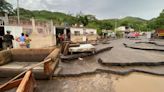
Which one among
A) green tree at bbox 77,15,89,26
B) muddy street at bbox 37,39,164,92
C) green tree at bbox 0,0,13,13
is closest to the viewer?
muddy street at bbox 37,39,164,92

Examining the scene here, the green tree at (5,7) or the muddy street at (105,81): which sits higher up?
the green tree at (5,7)

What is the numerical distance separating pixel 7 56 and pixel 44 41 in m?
7.55

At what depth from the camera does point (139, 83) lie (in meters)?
4.39

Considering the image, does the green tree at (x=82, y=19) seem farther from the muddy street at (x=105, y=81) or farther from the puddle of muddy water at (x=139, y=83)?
the puddle of muddy water at (x=139, y=83)

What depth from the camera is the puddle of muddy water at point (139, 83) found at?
13.0 ft

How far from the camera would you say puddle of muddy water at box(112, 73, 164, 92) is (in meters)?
3.96

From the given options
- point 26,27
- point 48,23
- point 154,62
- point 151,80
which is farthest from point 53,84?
point 48,23

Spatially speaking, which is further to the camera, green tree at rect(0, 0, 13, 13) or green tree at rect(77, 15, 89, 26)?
green tree at rect(77, 15, 89, 26)

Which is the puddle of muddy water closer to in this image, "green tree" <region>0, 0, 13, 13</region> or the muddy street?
the muddy street

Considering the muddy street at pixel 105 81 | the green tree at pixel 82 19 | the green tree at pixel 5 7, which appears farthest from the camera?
the green tree at pixel 82 19

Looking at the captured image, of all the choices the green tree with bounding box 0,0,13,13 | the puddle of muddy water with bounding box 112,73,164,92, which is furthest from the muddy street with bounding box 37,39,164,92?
the green tree with bounding box 0,0,13,13

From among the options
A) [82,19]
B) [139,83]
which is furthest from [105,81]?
[82,19]

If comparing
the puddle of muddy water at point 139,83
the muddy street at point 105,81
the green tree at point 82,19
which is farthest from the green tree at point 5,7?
the puddle of muddy water at point 139,83

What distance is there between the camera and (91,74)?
496 centimetres
